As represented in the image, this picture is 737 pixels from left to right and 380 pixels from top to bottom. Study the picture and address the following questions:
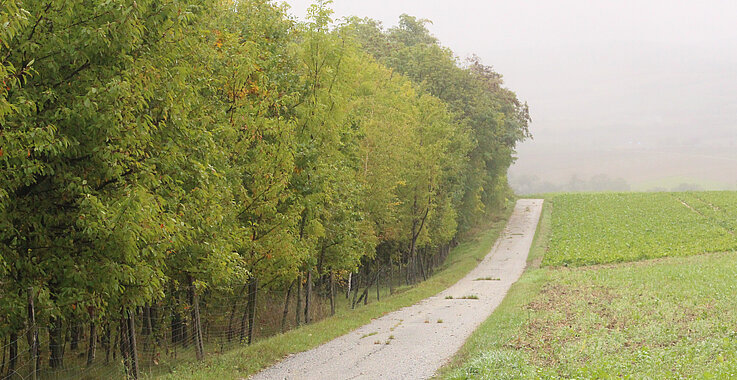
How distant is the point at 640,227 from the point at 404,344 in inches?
1672

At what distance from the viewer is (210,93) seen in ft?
46.9

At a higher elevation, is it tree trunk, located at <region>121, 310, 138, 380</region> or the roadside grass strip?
tree trunk, located at <region>121, 310, 138, 380</region>

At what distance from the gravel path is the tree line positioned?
241 cm

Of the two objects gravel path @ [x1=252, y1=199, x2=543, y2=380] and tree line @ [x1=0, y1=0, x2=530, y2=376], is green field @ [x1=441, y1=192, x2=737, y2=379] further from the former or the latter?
tree line @ [x1=0, y1=0, x2=530, y2=376]

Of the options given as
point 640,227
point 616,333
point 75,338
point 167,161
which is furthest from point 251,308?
point 640,227

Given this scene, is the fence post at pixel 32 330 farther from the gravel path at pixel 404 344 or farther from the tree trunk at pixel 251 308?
the tree trunk at pixel 251 308

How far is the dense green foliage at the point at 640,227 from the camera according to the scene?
40.0 metres

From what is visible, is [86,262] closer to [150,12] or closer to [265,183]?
[150,12]

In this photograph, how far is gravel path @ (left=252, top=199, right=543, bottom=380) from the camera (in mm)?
12133

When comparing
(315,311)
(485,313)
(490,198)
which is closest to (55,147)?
(485,313)

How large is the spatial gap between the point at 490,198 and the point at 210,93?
138ft

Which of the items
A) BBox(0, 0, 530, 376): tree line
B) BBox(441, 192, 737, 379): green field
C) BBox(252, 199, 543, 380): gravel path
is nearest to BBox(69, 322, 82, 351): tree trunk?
BBox(0, 0, 530, 376): tree line

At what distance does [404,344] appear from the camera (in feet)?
49.7

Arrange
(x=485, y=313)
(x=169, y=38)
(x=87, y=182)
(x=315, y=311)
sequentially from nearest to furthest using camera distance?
(x=87, y=182) → (x=169, y=38) → (x=485, y=313) → (x=315, y=311)
